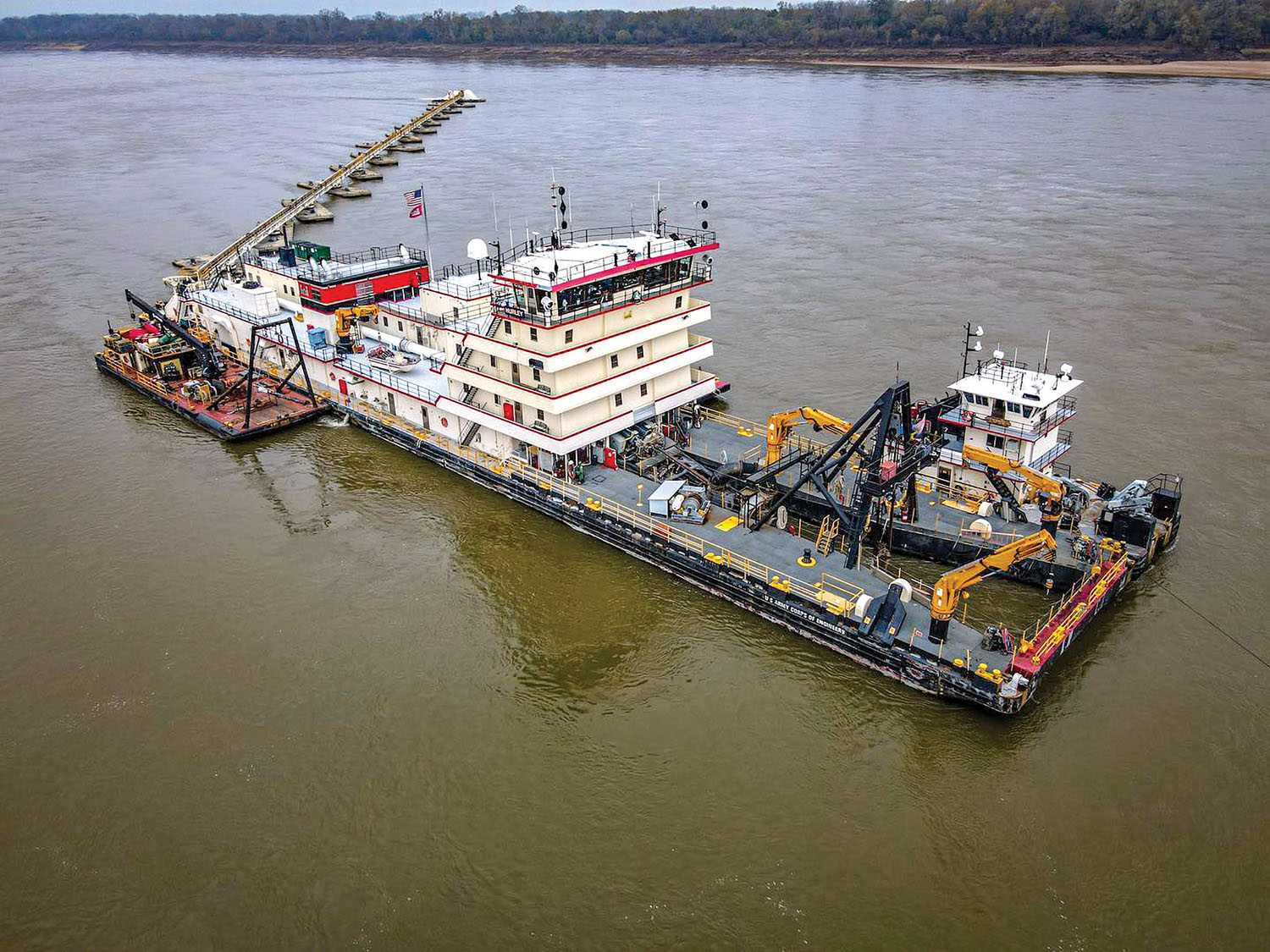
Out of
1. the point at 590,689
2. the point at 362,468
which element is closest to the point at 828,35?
the point at 362,468

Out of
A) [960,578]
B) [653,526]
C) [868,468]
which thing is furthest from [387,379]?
[960,578]

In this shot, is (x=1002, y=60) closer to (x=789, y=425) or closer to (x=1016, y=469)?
(x=1016, y=469)

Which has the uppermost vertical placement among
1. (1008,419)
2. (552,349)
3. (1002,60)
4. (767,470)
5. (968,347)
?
(1002,60)

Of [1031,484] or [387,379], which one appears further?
[387,379]

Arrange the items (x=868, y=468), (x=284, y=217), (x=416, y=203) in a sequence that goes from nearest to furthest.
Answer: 1. (x=868, y=468)
2. (x=416, y=203)
3. (x=284, y=217)

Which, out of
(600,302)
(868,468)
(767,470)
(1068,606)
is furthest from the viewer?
(600,302)

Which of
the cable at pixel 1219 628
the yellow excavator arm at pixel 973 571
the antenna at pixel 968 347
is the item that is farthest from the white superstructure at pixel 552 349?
the cable at pixel 1219 628

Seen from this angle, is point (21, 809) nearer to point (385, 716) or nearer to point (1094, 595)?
point (385, 716)
